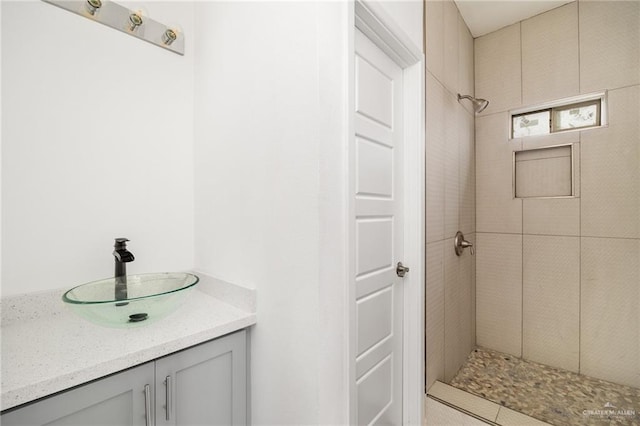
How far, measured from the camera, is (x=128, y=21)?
47.9 inches

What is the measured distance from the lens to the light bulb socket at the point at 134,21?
3.98 ft

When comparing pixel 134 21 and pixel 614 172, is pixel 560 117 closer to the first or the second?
pixel 614 172

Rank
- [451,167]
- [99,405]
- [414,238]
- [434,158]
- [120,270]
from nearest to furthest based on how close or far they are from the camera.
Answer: [99,405] < [120,270] < [414,238] < [434,158] < [451,167]

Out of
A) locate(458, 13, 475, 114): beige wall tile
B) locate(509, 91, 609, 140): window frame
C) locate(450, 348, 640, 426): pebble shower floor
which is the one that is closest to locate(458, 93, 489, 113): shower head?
locate(458, 13, 475, 114): beige wall tile

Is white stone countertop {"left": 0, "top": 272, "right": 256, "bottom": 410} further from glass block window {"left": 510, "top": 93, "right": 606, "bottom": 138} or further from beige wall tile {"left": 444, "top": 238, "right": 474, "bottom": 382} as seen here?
glass block window {"left": 510, "top": 93, "right": 606, "bottom": 138}

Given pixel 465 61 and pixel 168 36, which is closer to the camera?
pixel 168 36

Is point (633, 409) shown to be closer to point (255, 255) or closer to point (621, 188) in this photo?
point (621, 188)

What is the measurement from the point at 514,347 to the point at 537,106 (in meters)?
1.74

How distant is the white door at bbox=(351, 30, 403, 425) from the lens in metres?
1.16

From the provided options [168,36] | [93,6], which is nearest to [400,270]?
[168,36]

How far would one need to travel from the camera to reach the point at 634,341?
1.68m

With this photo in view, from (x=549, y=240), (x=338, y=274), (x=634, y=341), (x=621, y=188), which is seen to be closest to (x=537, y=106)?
(x=621, y=188)

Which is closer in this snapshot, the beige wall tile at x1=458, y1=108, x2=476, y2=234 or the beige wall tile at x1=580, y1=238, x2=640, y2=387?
the beige wall tile at x1=580, y1=238, x2=640, y2=387

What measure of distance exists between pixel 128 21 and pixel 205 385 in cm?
150
